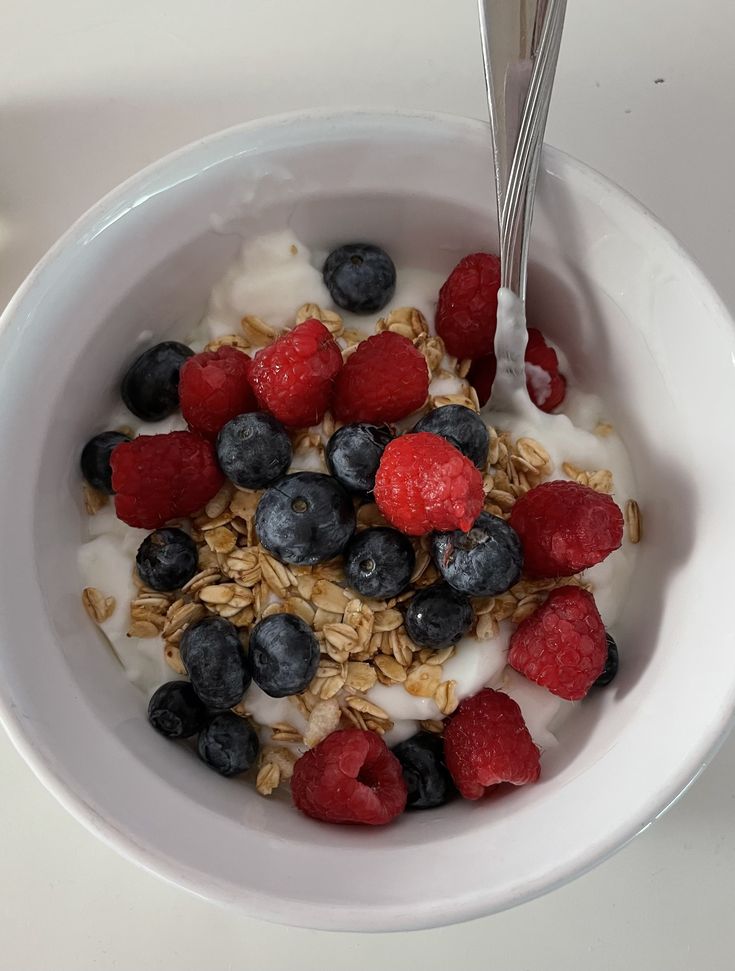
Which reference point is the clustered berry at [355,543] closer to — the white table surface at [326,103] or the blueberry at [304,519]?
the blueberry at [304,519]

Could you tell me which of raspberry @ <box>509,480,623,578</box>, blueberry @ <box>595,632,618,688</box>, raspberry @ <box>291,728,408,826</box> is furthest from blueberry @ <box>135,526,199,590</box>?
blueberry @ <box>595,632,618,688</box>

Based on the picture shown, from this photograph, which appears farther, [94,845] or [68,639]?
[94,845]

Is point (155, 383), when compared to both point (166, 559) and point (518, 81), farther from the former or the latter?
point (518, 81)

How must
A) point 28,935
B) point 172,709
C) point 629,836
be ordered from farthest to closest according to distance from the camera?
point 28,935
point 172,709
point 629,836

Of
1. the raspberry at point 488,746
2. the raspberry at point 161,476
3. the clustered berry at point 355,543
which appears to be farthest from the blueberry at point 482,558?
the raspberry at point 161,476

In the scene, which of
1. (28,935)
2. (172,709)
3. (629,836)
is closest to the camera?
(629,836)

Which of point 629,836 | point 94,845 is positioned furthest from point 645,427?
point 94,845

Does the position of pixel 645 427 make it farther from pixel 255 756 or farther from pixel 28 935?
pixel 28 935
